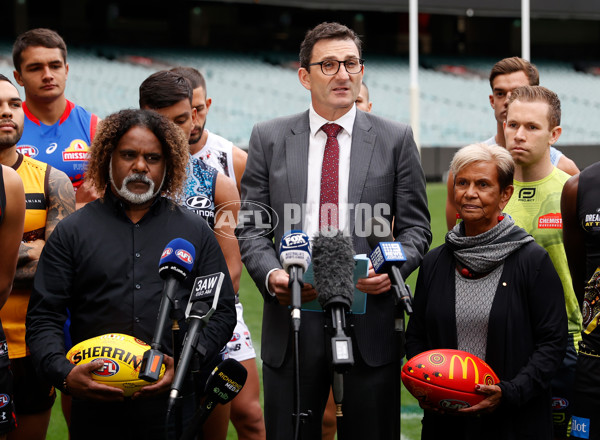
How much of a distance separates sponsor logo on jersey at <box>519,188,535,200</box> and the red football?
3.56 ft

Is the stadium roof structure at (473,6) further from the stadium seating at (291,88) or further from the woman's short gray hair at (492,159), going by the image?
the woman's short gray hair at (492,159)

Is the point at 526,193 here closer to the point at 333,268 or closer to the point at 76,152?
the point at 333,268

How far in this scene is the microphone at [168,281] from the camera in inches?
103

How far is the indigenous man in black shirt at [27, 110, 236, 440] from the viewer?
10.6 feet

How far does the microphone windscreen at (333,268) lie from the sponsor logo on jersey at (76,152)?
224 cm

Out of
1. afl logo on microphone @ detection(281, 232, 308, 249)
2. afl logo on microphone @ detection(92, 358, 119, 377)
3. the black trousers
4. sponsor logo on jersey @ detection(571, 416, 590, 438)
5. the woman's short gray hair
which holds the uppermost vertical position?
the woman's short gray hair

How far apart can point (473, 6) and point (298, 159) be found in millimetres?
26065

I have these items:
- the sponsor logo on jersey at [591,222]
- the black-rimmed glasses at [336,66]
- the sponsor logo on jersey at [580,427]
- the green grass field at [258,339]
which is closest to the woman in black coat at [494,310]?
the sponsor logo on jersey at [580,427]

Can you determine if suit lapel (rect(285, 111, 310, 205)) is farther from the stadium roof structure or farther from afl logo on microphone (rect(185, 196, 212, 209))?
the stadium roof structure

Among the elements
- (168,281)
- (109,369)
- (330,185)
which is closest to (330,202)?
(330,185)

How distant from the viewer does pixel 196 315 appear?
9.00 ft

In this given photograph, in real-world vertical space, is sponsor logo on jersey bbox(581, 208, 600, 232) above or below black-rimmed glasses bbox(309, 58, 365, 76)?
below

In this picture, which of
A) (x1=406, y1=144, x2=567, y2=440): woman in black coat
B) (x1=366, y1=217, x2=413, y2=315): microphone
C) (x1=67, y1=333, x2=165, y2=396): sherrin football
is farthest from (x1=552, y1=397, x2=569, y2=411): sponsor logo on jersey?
(x1=67, y1=333, x2=165, y2=396): sherrin football

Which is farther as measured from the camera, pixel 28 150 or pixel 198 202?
pixel 28 150
